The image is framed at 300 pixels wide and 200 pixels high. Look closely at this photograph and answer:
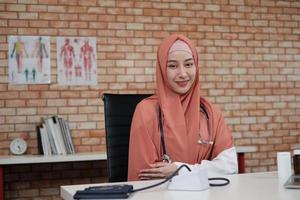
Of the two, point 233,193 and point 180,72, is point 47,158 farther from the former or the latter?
point 233,193

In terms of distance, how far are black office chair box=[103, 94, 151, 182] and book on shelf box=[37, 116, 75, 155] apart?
136cm

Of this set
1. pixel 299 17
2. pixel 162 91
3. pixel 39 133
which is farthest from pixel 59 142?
pixel 299 17

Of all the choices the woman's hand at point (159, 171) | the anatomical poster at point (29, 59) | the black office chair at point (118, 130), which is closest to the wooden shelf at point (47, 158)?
the anatomical poster at point (29, 59)

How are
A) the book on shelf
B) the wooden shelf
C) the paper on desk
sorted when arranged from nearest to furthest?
the paper on desk < the wooden shelf < the book on shelf

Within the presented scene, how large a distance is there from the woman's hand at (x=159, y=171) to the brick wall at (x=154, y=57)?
207cm

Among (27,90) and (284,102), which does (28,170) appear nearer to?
(27,90)

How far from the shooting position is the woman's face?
2.15 m

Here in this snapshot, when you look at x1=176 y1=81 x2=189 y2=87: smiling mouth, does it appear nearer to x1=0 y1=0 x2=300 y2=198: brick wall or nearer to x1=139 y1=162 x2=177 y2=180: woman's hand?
x1=139 y1=162 x2=177 y2=180: woman's hand

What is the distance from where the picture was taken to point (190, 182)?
1.42 m

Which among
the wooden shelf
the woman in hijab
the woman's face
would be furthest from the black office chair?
the wooden shelf

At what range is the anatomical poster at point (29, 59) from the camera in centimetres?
376

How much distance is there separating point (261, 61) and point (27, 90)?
2225mm

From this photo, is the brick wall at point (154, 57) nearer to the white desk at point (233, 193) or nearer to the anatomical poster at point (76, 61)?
the anatomical poster at point (76, 61)

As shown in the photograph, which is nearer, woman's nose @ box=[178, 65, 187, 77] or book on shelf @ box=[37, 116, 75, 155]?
woman's nose @ box=[178, 65, 187, 77]
